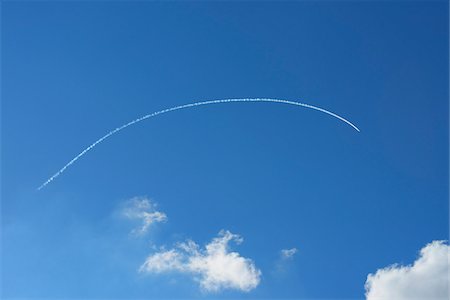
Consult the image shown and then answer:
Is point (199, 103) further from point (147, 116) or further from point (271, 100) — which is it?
point (271, 100)

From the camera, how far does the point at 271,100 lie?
79.0 m

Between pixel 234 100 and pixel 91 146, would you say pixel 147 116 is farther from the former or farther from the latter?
pixel 234 100

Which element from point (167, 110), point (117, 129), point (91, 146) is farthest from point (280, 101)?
point (91, 146)

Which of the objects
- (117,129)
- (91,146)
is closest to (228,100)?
(117,129)

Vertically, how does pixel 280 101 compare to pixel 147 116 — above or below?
above

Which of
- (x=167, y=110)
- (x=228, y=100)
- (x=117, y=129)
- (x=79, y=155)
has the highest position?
(x=228, y=100)

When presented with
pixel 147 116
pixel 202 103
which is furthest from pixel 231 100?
pixel 147 116

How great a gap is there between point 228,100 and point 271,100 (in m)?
12.6

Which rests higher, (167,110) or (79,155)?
(167,110)

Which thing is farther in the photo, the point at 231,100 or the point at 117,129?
the point at 231,100

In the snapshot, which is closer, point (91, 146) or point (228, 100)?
point (91, 146)

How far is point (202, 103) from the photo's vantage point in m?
78.1

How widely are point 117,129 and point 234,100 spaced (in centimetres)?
3405

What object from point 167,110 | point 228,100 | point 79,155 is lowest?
point 79,155
